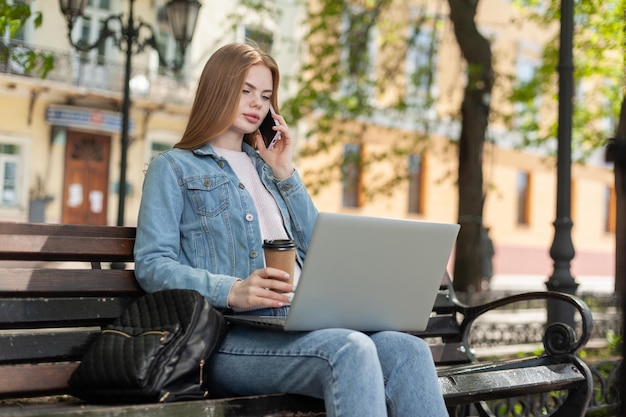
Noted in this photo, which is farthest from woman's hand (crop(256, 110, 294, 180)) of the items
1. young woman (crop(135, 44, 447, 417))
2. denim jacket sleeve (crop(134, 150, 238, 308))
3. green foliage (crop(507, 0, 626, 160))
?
green foliage (crop(507, 0, 626, 160))

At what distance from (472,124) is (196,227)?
9.50 metres

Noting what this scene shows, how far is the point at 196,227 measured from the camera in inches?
124

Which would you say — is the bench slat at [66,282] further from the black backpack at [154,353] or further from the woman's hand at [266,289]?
the woman's hand at [266,289]

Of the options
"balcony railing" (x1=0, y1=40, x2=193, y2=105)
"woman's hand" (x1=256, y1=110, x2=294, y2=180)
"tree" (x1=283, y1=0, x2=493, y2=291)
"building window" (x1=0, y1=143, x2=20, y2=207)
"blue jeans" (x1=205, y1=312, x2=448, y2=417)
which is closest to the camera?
"blue jeans" (x1=205, y1=312, x2=448, y2=417)

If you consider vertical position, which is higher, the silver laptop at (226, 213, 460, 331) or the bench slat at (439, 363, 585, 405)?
the silver laptop at (226, 213, 460, 331)

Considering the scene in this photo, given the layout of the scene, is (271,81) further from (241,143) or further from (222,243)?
(222,243)

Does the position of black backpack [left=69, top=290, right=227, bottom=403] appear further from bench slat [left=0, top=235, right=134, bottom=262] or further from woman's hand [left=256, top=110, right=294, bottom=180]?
→ woman's hand [left=256, top=110, right=294, bottom=180]

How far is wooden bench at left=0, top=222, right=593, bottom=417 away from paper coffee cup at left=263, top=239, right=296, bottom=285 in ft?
1.27

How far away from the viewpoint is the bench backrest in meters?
2.87

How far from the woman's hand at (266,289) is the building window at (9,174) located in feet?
63.0

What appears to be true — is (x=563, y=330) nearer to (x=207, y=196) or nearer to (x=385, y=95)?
(x=207, y=196)

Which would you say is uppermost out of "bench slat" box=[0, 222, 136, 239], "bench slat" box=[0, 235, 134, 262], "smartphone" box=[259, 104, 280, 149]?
"smartphone" box=[259, 104, 280, 149]

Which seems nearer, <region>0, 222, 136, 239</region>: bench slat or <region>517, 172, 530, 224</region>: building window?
<region>0, 222, 136, 239</region>: bench slat

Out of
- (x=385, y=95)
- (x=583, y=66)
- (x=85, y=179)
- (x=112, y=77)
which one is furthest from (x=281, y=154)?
(x=112, y=77)
